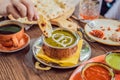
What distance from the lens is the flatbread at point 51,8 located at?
1094mm

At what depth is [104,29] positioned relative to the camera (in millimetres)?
1055

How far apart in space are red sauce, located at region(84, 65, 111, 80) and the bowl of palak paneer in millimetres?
110

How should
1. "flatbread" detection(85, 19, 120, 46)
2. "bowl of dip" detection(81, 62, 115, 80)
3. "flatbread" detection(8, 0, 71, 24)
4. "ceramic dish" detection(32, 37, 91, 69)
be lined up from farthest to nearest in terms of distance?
"flatbread" detection(8, 0, 71, 24)
"flatbread" detection(85, 19, 120, 46)
"ceramic dish" detection(32, 37, 91, 69)
"bowl of dip" detection(81, 62, 115, 80)

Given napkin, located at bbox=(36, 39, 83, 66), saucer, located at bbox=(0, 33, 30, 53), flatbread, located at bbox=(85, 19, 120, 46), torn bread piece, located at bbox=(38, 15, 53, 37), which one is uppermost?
torn bread piece, located at bbox=(38, 15, 53, 37)

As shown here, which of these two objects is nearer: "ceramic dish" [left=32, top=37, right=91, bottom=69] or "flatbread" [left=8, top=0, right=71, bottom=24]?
"ceramic dish" [left=32, top=37, right=91, bottom=69]

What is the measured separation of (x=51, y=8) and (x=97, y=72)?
20.8 inches

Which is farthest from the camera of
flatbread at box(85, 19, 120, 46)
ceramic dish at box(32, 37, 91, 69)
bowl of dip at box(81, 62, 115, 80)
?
flatbread at box(85, 19, 120, 46)

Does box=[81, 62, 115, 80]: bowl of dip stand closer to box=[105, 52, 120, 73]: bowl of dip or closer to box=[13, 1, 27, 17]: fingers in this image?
box=[105, 52, 120, 73]: bowl of dip

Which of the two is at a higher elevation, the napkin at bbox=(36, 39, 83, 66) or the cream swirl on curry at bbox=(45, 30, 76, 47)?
the cream swirl on curry at bbox=(45, 30, 76, 47)

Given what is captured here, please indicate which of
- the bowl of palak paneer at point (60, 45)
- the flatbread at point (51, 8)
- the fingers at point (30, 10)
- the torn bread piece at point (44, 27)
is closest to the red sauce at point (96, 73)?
the bowl of palak paneer at point (60, 45)

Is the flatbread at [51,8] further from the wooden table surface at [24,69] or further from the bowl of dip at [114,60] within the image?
the bowl of dip at [114,60]

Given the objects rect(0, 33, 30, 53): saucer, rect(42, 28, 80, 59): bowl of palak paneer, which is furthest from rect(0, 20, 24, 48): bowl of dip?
rect(42, 28, 80, 59): bowl of palak paneer

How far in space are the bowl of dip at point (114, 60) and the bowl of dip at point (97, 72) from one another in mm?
31

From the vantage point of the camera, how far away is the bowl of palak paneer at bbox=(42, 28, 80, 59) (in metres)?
0.79
